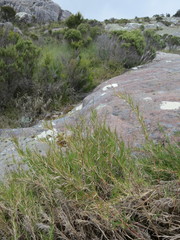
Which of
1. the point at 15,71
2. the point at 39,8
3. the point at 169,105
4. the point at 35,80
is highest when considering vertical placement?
the point at 39,8

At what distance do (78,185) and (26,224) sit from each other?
0.34m

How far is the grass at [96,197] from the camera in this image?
1.06 meters

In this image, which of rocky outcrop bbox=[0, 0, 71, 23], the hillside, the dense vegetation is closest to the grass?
the hillside

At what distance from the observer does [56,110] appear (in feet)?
14.2

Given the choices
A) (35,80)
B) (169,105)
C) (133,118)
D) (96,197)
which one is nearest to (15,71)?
(35,80)

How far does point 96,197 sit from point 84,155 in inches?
9.5

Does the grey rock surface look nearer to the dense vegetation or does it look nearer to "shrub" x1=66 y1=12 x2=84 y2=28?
the dense vegetation

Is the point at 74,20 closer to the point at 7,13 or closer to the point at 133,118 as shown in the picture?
the point at 133,118

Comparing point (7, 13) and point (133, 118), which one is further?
point (7, 13)

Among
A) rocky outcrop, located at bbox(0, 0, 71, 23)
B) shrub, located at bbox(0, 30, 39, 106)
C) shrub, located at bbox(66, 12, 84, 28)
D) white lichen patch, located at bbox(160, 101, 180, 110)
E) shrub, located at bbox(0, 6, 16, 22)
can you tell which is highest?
rocky outcrop, located at bbox(0, 0, 71, 23)

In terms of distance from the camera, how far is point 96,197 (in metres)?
1.21

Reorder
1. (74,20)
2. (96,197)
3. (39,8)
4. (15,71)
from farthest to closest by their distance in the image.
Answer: (39,8) → (74,20) → (15,71) → (96,197)

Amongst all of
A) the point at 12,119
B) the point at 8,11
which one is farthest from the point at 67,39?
the point at 8,11

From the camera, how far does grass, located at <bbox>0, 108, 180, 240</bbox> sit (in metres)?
1.06
